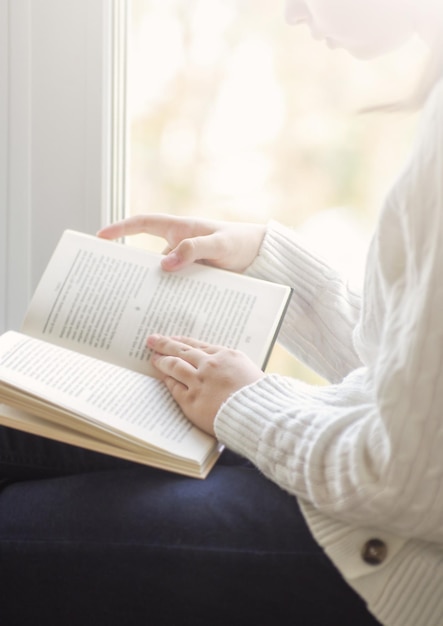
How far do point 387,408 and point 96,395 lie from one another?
13.0 inches

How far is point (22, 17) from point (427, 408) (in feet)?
3.06

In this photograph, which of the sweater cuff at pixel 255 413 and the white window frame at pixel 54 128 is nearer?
the sweater cuff at pixel 255 413

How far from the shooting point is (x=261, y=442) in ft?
2.51

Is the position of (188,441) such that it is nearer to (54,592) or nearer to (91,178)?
(54,592)

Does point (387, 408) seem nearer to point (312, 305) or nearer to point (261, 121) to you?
point (312, 305)

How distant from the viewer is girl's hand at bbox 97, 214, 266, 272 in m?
1.06

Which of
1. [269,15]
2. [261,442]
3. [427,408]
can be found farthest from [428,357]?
[269,15]

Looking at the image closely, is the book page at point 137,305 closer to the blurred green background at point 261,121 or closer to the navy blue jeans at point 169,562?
the navy blue jeans at point 169,562

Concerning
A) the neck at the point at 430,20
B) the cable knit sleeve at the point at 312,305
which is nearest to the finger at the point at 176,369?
the cable knit sleeve at the point at 312,305

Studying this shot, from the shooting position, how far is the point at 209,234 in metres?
1.11

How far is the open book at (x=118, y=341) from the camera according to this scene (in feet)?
2.65

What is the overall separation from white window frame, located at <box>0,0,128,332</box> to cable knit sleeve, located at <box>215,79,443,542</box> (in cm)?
62

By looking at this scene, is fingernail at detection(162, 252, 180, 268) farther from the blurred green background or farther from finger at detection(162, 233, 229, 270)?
the blurred green background

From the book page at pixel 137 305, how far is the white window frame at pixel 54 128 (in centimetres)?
29
